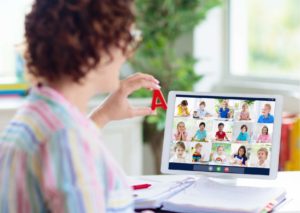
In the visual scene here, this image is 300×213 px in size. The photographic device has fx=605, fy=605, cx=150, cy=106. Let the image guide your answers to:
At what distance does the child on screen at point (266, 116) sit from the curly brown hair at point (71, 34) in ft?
2.23

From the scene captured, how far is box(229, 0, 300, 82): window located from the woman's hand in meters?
1.79

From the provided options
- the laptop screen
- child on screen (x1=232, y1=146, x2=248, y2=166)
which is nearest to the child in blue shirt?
the laptop screen

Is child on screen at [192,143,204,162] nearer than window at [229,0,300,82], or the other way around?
child on screen at [192,143,204,162]

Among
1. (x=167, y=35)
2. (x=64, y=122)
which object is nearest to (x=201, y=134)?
(x=64, y=122)

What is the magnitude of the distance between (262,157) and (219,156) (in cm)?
12

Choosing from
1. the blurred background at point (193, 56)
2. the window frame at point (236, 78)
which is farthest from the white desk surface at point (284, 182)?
the window frame at point (236, 78)

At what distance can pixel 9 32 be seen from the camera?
139 inches

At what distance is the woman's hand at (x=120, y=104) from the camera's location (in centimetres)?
164

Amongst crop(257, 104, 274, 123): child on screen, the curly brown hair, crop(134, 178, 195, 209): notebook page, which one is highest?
the curly brown hair

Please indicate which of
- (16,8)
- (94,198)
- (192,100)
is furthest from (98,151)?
(16,8)

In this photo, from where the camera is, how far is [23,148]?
1.04m

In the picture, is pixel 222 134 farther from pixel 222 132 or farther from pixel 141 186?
pixel 141 186

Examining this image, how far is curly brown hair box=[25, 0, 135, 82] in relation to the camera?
106cm

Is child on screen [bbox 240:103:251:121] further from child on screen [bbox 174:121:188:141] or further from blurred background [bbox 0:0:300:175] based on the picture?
blurred background [bbox 0:0:300:175]
